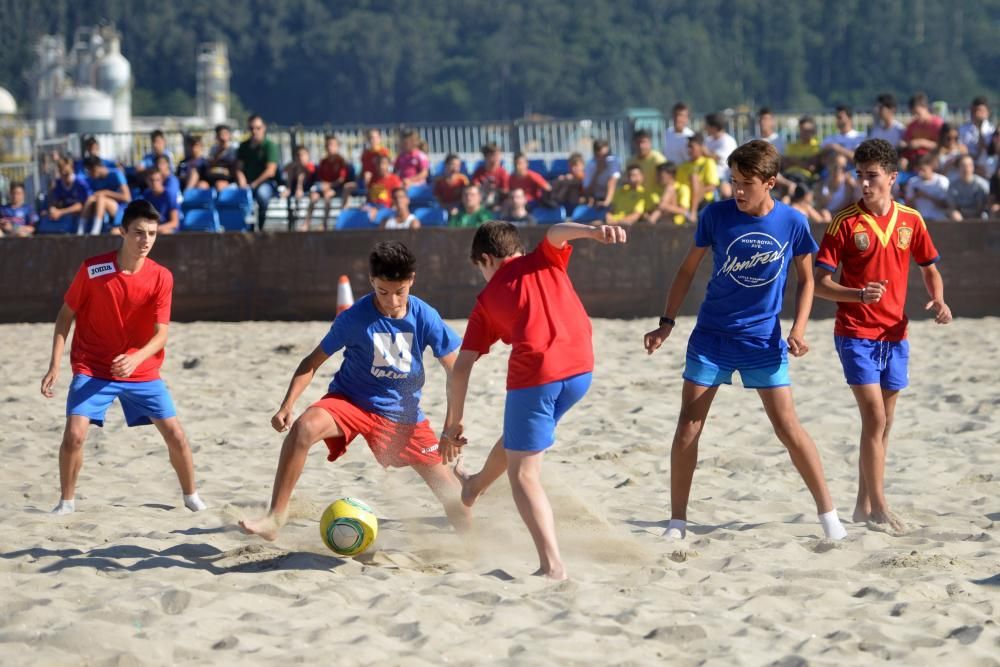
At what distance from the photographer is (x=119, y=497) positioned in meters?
6.75

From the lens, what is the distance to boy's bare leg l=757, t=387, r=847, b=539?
555 centimetres

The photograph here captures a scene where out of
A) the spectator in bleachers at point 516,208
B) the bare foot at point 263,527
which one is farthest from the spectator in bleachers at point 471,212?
the bare foot at point 263,527

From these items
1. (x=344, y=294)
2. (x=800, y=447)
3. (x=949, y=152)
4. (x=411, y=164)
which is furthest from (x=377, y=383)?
(x=411, y=164)

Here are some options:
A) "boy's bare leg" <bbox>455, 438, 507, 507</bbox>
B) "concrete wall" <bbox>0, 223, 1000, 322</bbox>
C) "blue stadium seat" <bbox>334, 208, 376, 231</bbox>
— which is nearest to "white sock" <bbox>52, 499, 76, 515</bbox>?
"boy's bare leg" <bbox>455, 438, 507, 507</bbox>

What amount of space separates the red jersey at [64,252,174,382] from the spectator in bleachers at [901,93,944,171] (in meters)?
10.1

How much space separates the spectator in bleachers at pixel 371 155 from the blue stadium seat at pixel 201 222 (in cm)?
188

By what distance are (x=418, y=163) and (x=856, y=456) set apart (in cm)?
1003

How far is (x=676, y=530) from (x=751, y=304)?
1016mm

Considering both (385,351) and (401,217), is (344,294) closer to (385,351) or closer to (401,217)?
(401,217)

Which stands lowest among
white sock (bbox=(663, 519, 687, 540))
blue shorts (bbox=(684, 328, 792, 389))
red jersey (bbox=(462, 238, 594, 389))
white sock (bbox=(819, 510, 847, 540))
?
white sock (bbox=(663, 519, 687, 540))

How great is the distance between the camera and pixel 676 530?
19.0 ft

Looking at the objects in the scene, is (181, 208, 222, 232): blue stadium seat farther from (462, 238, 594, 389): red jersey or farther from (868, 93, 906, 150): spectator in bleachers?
(462, 238, 594, 389): red jersey

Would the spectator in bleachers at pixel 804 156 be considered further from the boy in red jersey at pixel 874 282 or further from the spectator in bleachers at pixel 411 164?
the boy in red jersey at pixel 874 282

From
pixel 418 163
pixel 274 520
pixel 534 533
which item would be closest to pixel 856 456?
pixel 534 533
